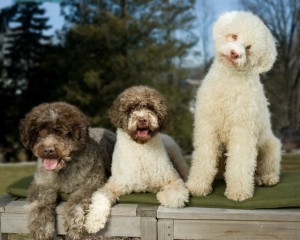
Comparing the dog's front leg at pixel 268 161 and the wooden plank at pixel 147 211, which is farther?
the dog's front leg at pixel 268 161

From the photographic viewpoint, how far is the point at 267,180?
3553mm

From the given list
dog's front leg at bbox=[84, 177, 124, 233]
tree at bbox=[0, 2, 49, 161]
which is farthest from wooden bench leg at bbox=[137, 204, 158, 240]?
tree at bbox=[0, 2, 49, 161]

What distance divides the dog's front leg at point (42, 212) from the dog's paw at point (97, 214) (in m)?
0.27

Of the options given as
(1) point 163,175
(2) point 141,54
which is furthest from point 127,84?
(1) point 163,175

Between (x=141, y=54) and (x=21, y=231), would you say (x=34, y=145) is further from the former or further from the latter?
(x=141, y=54)

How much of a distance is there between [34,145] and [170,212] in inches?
43.0

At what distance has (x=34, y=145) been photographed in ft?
10.1

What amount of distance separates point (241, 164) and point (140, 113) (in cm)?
83

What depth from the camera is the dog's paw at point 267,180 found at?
11.6 feet

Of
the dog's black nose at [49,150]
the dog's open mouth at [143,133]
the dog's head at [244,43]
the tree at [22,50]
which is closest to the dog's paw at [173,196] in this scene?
the dog's open mouth at [143,133]

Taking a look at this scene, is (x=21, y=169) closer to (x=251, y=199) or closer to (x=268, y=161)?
(x=268, y=161)

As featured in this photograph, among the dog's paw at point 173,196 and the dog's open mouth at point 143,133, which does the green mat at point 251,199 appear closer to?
the dog's paw at point 173,196

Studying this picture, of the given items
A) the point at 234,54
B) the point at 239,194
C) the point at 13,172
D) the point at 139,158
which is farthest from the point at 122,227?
the point at 13,172

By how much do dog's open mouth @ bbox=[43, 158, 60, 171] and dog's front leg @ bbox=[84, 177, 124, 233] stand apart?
363mm
